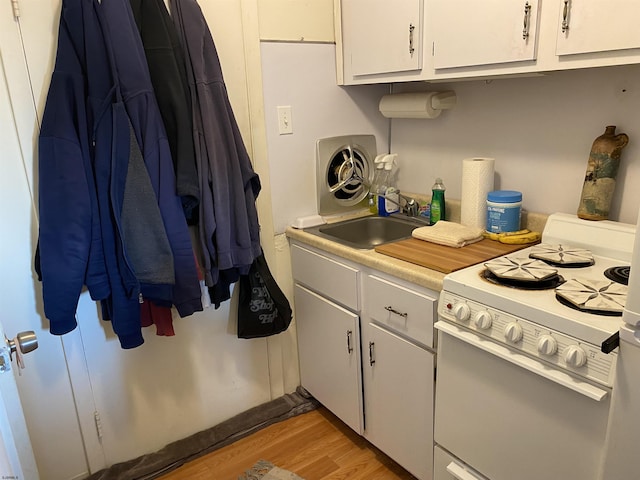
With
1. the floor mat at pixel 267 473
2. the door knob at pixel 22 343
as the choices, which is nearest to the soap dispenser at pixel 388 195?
the floor mat at pixel 267 473

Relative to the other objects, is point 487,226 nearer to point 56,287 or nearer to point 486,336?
point 486,336

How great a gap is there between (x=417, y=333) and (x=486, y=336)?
32cm

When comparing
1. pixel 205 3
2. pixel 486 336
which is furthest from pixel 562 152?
pixel 205 3

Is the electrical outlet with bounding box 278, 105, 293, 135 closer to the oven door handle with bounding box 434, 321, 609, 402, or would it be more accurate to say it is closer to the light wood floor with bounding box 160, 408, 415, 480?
the oven door handle with bounding box 434, 321, 609, 402

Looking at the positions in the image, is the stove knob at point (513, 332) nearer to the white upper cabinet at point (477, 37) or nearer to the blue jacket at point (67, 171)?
the white upper cabinet at point (477, 37)

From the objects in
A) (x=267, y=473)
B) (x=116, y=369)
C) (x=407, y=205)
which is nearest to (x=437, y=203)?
(x=407, y=205)

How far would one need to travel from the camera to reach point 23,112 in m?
1.56

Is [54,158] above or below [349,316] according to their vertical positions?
above

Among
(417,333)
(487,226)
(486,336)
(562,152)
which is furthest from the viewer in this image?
(487,226)

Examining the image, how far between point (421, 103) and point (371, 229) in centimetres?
63

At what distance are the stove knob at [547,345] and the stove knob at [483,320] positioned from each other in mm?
150

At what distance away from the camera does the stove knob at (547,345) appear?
1.14 m

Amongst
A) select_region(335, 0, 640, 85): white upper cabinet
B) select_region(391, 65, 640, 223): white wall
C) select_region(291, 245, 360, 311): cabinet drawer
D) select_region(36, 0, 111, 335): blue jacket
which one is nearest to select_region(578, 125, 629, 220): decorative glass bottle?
select_region(391, 65, 640, 223): white wall

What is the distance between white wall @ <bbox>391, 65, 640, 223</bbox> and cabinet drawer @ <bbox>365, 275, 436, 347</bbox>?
0.66m
